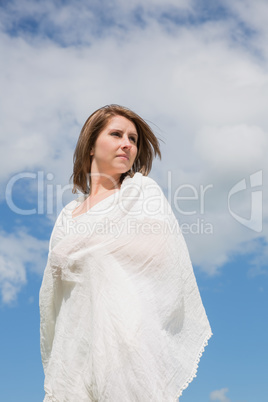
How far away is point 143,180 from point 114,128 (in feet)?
1.40

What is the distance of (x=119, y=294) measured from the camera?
2568 millimetres

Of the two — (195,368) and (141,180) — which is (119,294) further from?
(141,180)

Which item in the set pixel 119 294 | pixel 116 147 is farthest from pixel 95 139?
pixel 119 294

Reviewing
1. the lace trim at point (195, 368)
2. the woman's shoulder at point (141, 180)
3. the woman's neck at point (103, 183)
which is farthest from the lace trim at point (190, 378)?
the woman's neck at point (103, 183)

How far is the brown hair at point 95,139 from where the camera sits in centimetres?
332

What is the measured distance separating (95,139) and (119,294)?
1208 millimetres

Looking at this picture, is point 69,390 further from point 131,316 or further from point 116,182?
point 116,182

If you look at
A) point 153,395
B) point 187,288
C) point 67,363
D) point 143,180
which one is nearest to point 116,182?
point 143,180

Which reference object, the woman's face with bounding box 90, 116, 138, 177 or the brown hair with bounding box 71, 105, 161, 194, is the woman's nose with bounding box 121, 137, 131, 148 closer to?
the woman's face with bounding box 90, 116, 138, 177

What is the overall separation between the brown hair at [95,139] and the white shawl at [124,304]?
0.40 m

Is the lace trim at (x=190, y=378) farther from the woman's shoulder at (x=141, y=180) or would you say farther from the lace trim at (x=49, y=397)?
the woman's shoulder at (x=141, y=180)

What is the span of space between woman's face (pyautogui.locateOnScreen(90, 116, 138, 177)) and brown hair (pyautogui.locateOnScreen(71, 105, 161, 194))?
6 centimetres

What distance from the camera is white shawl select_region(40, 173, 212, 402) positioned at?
240 centimetres

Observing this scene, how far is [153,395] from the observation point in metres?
2.31
